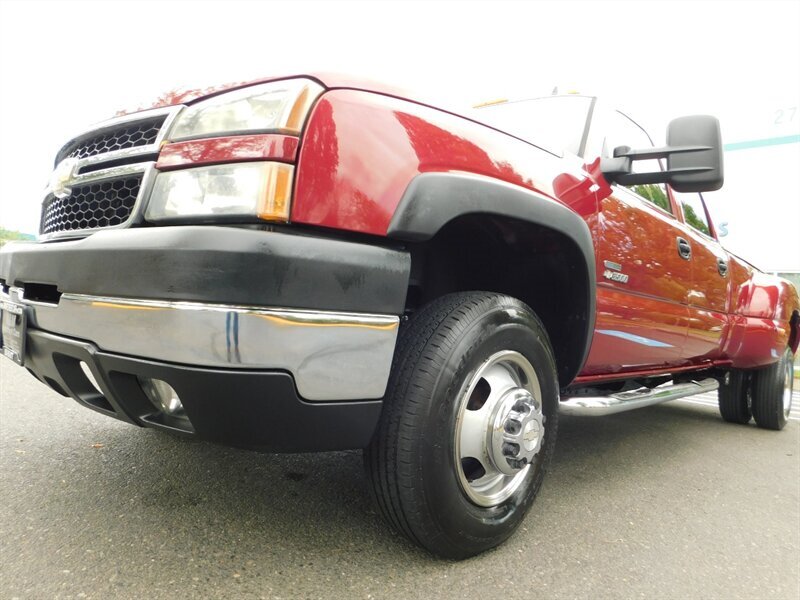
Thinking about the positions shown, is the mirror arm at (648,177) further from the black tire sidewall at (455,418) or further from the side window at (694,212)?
the side window at (694,212)

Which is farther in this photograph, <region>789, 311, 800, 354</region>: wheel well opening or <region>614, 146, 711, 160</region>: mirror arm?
<region>789, 311, 800, 354</region>: wheel well opening

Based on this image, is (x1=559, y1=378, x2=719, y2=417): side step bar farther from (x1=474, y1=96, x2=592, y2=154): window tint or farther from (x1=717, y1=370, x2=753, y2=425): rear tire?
(x1=717, y1=370, x2=753, y2=425): rear tire

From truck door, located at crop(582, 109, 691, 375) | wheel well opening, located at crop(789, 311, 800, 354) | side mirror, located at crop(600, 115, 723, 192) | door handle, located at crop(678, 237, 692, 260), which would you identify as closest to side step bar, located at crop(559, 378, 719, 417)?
truck door, located at crop(582, 109, 691, 375)

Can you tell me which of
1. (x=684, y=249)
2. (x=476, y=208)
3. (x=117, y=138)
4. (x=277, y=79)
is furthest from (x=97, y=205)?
(x=684, y=249)

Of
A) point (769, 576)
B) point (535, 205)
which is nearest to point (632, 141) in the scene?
point (535, 205)

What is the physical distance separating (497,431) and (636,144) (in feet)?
6.31

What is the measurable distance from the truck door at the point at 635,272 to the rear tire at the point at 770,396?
6.98 ft

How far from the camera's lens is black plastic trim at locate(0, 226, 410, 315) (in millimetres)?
1165

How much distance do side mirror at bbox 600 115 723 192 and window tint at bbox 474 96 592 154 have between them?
302 mm

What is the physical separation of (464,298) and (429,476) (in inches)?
21.0

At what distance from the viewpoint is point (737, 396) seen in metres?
4.74

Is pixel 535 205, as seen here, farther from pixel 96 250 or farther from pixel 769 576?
pixel 769 576

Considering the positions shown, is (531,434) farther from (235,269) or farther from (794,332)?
(794,332)

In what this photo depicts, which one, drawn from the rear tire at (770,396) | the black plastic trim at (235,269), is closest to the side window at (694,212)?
the rear tire at (770,396)
